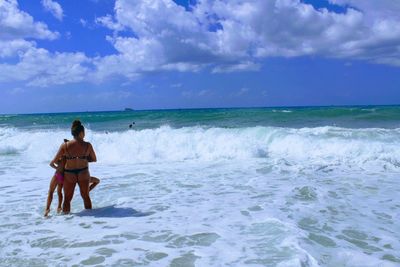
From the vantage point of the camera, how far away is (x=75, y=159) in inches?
287

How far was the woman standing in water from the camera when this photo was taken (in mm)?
7219

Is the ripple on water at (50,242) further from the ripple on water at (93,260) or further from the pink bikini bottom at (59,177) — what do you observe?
the pink bikini bottom at (59,177)

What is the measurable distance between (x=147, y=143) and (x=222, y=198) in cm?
977

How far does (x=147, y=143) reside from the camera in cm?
1783

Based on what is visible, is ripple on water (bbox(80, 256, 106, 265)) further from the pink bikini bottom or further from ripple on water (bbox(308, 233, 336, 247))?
ripple on water (bbox(308, 233, 336, 247))

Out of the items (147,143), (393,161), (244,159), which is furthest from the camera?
(147,143)

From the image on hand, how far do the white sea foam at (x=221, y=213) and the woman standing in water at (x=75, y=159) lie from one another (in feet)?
1.66

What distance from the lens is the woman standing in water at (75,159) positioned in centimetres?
722

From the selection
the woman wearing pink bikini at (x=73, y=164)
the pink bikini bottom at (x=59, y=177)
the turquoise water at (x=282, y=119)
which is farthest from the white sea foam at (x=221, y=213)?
the turquoise water at (x=282, y=119)

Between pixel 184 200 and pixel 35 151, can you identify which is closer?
pixel 184 200

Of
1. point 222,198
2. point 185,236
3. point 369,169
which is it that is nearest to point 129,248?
point 185,236

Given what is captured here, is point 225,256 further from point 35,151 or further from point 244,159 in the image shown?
point 35,151

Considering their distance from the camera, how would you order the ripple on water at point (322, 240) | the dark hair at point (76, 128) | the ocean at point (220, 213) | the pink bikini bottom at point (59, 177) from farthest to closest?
1. the pink bikini bottom at point (59, 177)
2. the dark hair at point (76, 128)
3. the ripple on water at point (322, 240)
4. the ocean at point (220, 213)

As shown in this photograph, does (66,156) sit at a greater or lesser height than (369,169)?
greater
